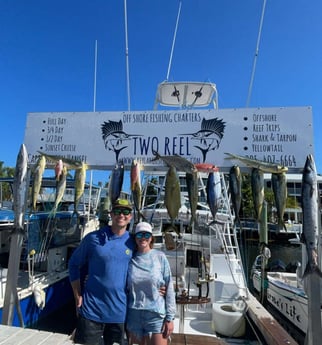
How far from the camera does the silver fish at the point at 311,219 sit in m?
2.73

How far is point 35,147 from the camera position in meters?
3.75

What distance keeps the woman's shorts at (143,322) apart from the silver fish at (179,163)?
155 cm

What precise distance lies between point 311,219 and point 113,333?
88.5 inches

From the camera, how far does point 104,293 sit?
2.32 m

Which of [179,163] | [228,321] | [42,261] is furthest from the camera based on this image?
[42,261]

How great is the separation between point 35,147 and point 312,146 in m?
3.65

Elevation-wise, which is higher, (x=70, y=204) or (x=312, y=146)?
(x=312, y=146)

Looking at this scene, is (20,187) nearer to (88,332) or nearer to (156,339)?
(88,332)

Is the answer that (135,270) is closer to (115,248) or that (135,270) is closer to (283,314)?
(115,248)

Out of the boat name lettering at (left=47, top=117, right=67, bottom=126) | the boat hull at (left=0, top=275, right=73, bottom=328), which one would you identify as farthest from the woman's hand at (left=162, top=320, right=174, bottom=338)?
the boat hull at (left=0, top=275, right=73, bottom=328)

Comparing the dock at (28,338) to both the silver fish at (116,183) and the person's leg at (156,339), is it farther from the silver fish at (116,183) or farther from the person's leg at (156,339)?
the silver fish at (116,183)

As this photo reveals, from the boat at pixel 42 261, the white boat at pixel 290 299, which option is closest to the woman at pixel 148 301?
the white boat at pixel 290 299

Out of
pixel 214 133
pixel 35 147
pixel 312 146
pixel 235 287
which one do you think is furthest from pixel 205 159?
pixel 235 287

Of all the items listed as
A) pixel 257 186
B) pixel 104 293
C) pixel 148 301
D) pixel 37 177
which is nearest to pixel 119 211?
pixel 104 293
